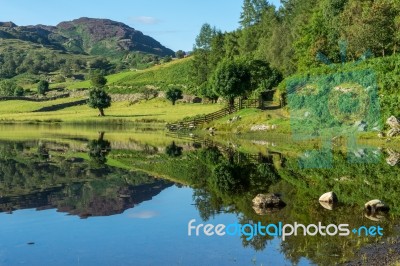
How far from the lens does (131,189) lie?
36.1 m

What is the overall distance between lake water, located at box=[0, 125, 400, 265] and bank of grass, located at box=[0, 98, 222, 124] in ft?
176

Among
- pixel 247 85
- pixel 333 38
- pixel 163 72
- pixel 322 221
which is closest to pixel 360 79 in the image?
pixel 333 38

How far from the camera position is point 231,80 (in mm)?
89812

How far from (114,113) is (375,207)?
4308 inches

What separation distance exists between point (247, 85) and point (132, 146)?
3340 centimetres

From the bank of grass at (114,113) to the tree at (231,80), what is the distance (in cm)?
1263

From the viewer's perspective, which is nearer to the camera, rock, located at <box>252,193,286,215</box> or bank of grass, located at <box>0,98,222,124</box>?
rock, located at <box>252,193,286,215</box>

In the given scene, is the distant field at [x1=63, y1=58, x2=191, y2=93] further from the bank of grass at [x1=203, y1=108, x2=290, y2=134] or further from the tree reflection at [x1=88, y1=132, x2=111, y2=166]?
the tree reflection at [x1=88, y1=132, x2=111, y2=166]

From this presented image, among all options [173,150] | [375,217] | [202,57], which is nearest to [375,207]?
[375,217]

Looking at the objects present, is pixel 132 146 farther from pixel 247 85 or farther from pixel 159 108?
pixel 159 108

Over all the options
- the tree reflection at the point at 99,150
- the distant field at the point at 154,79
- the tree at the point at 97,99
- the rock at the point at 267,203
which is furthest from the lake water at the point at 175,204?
the distant field at the point at 154,79

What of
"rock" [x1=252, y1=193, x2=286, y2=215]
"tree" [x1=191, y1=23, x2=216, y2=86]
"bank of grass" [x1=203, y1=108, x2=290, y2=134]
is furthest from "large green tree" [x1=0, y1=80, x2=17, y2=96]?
"rock" [x1=252, y1=193, x2=286, y2=215]

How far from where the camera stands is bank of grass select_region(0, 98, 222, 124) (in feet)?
365

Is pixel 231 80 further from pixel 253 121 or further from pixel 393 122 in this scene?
pixel 393 122
